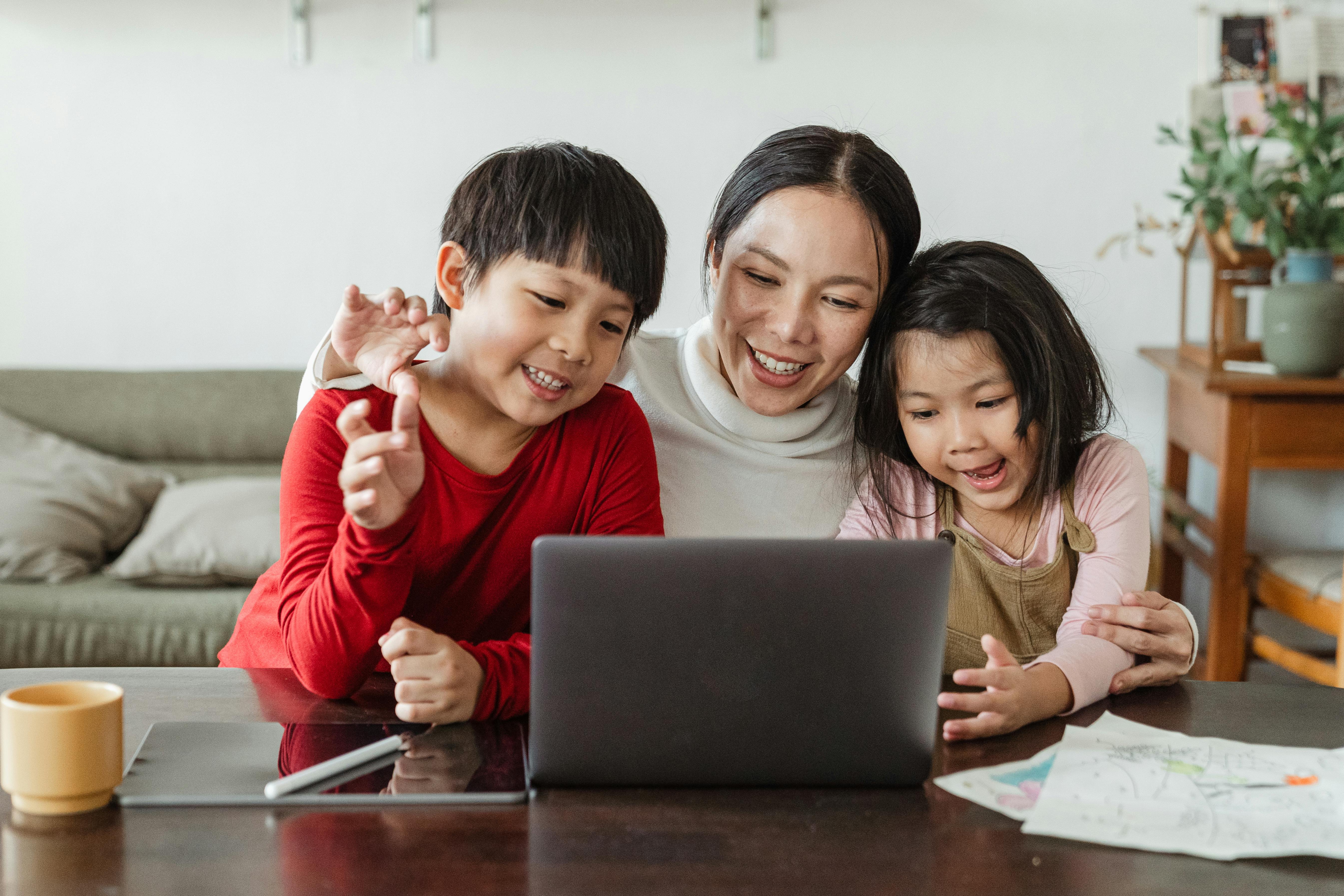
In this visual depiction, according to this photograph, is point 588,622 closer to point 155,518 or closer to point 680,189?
point 155,518

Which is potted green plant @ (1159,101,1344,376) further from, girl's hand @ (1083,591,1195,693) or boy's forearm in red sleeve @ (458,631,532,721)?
boy's forearm in red sleeve @ (458,631,532,721)

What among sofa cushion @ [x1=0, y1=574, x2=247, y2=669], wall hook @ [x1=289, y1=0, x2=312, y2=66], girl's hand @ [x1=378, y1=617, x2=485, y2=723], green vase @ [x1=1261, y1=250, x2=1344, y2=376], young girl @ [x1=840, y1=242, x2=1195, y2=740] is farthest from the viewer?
wall hook @ [x1=289, y1=0, x2=312, y2=66]

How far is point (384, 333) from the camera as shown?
1.09m

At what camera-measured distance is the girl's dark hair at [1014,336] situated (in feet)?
4.08

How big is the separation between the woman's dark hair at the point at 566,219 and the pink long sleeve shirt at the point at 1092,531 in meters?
0.36

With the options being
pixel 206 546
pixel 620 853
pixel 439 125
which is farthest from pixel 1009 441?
pixel 439 125

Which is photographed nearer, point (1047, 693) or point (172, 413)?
point (1047, 693)

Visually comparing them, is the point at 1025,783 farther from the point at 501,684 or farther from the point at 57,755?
the point at 57,755

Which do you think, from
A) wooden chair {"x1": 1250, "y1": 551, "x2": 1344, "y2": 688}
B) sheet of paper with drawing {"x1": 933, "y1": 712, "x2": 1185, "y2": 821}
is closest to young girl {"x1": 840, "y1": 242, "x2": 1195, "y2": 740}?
sheet of paper with drawing {"x1": 933, "y1": 712, "x2": 1185, "y2": 821}

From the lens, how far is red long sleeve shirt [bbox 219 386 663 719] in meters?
0.94

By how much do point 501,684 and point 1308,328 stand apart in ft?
6.80

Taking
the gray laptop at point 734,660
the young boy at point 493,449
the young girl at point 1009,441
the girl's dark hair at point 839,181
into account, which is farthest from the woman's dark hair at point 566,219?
the gray laptop at point 734,660

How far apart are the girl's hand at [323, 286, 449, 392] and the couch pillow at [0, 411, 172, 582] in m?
1.56

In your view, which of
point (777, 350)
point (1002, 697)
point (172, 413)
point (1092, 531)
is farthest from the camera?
point (172, 413)
